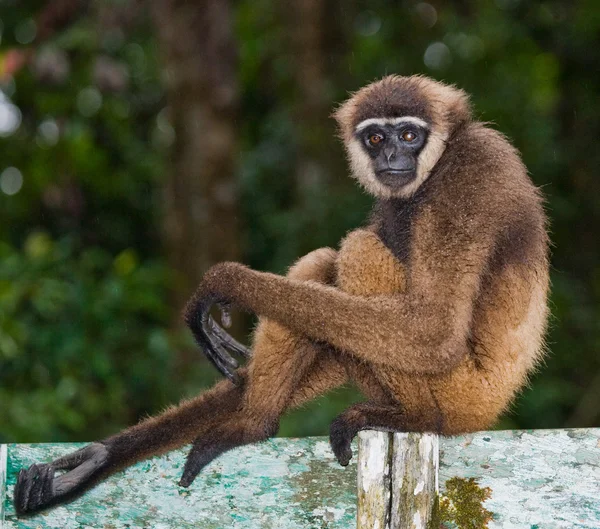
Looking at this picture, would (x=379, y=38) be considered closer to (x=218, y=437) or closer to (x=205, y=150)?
(x=205, y=150)

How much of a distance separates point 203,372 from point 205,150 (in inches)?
82.9

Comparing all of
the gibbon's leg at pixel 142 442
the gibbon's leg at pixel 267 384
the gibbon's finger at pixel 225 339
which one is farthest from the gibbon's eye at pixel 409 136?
the gibbon's finger at pixel 225 339

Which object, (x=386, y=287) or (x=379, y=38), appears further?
(x=379, y=38)

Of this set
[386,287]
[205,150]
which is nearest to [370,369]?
[386,287]

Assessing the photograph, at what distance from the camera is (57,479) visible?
11.9 feet

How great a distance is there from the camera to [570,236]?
12.1m

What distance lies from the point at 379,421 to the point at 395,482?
2.37 ft

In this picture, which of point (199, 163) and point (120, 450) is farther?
point (199, 163)

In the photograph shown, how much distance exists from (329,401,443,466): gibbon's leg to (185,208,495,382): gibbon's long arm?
21 cm

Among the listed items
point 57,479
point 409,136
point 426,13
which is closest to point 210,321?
point 57,479

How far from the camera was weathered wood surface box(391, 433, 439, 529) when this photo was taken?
299 centimetres

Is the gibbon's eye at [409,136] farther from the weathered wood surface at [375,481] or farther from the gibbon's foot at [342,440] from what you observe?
the weathered wood surface at [375,481]

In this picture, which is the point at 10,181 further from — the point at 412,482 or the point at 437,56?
the point at 412,482

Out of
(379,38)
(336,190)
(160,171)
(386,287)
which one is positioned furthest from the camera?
(379,38)
